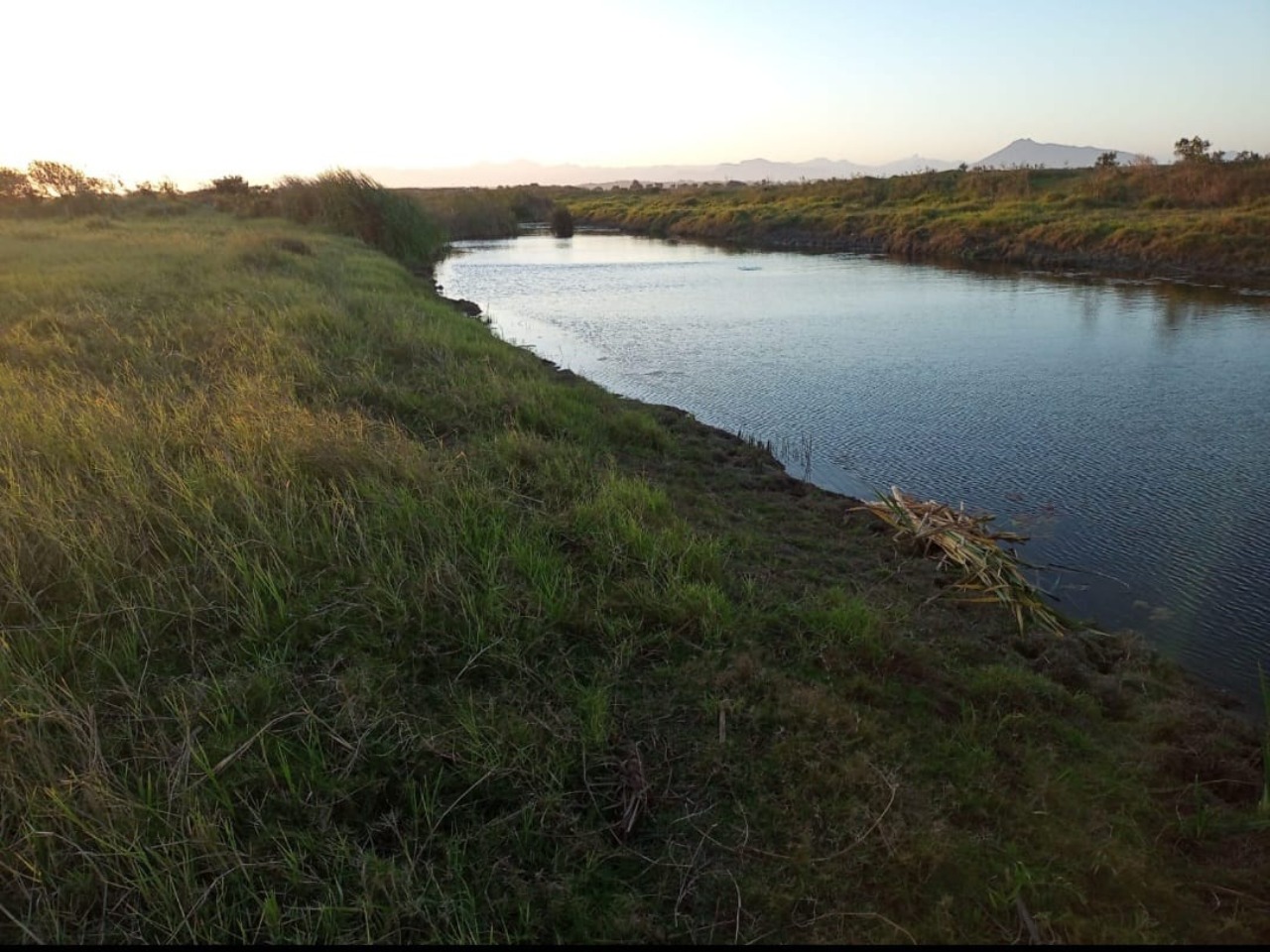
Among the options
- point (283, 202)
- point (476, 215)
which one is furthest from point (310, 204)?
point (476, 215)

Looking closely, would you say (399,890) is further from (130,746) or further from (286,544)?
(286,544)

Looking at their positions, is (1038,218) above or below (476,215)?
below

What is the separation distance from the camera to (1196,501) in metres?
8.58

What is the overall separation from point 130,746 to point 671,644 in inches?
103

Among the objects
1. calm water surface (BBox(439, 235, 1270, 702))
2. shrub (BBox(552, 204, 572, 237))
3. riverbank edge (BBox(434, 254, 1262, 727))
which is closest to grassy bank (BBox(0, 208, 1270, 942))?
riverbank edge (BBox(434, 254, 1262, 727))

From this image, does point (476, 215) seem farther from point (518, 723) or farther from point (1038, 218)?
point (518, 723)

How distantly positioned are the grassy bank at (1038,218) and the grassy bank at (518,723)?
26.2 metres

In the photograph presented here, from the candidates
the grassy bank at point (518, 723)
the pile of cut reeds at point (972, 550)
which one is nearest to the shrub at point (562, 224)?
the pile of cut reeds at point (972, 550)

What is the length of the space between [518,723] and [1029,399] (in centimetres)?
1199

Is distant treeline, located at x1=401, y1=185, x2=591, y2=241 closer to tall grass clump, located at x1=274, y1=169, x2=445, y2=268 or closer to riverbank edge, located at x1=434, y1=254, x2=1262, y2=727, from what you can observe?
tall grass clump, located at x1=274, y1=169, x2=445, y2=268

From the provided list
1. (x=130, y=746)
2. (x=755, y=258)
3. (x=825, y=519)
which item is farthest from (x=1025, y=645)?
(x=755, y=258)

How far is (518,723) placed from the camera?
3537 millimetres

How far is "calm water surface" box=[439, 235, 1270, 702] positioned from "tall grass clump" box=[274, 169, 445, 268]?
18.3ft

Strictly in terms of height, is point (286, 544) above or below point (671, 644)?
above
